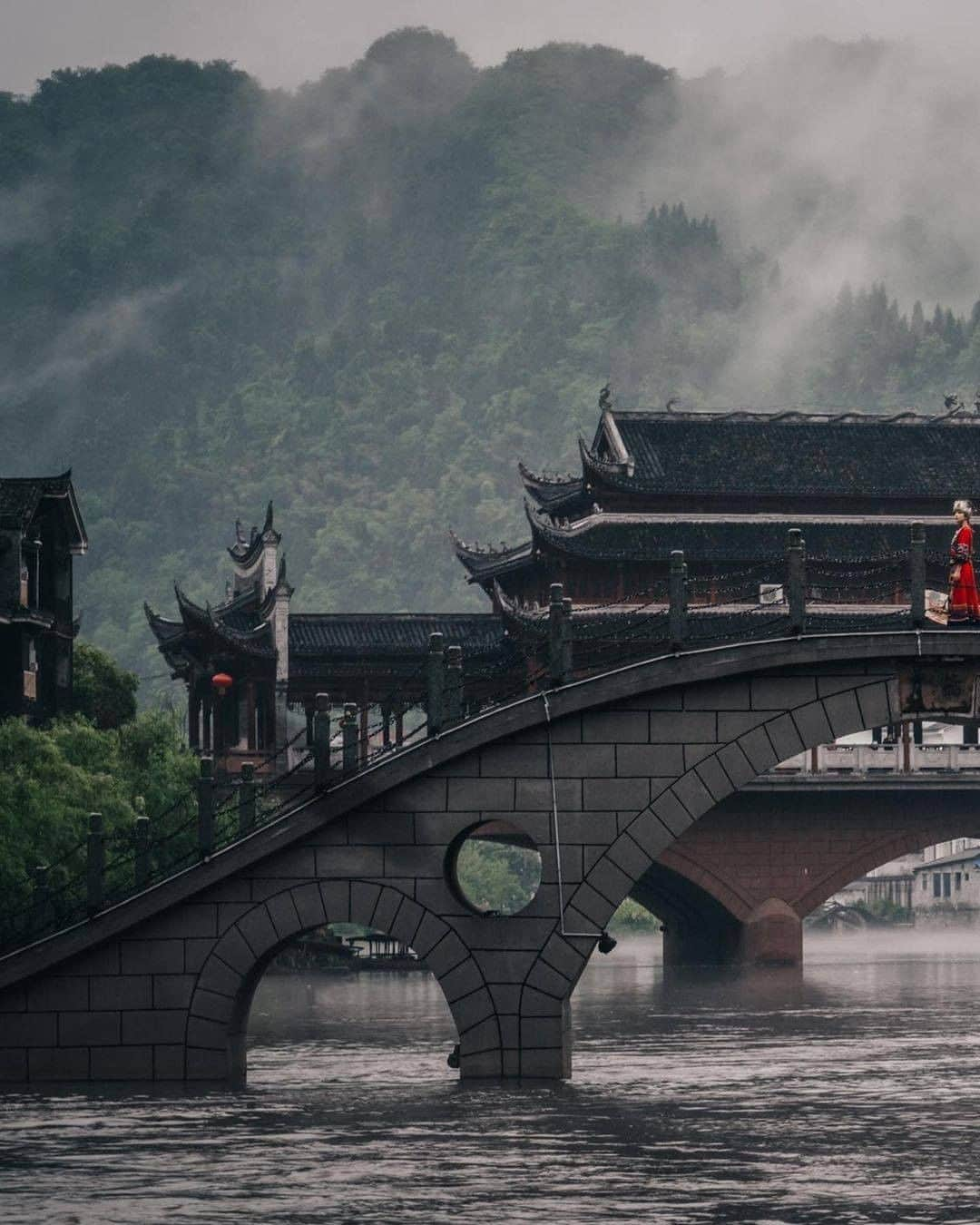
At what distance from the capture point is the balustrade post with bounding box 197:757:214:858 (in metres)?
29.3

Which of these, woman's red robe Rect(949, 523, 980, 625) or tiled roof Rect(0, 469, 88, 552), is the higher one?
tiled roof Rect(0, 469, 88, 552)

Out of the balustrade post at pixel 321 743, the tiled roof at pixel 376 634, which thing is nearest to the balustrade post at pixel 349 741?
the balustrade post at pixel 321 743

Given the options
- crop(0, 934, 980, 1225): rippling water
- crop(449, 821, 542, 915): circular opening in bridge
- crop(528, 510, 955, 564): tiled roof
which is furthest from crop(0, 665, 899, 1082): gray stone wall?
crop(449, 821, 542, 915): circular opening in bridge

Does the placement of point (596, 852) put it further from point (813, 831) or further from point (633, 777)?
point (813, 831)

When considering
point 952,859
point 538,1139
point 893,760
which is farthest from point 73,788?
point 952,859

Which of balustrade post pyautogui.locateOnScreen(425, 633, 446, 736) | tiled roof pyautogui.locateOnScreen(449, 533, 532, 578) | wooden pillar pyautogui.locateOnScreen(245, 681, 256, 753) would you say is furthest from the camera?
tiled roof pyautogui.locateOnScreen(449, 533, 532, 578)

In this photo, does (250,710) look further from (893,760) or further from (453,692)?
(453,692)

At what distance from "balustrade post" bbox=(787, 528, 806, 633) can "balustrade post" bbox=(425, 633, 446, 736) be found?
4086 mm

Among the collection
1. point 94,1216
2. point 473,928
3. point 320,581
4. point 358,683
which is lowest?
point 94,1216

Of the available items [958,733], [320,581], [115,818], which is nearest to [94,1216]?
[115,818]

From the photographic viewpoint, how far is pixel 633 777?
29234 mm

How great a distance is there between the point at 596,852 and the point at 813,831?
34.4 m

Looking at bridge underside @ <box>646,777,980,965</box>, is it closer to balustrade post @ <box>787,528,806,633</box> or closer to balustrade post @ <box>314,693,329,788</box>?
balustrade post @ <box>314,693,329,788</box>

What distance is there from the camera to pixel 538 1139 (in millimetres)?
25469
